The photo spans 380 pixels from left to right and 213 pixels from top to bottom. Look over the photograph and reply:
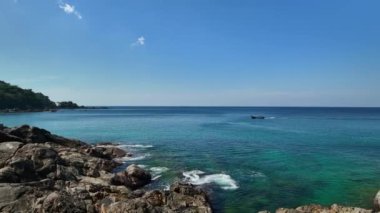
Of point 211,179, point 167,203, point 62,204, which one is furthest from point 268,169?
point 62,204

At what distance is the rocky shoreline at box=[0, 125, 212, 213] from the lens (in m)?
19.3

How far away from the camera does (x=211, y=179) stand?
35688mm

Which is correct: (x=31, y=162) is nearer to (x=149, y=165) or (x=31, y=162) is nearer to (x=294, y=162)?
(x=149, y=165)

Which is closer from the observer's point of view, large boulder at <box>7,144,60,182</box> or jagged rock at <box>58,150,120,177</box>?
large boulder at <box>7,144,60,182</box>

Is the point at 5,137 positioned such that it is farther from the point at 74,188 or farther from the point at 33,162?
the point at 74,188

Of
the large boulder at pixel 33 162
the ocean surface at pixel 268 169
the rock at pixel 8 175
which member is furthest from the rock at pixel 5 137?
the ocean surface at pixel 268 169

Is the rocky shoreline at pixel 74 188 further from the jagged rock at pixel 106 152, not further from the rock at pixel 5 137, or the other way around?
the jagged rock at pixel 106 152

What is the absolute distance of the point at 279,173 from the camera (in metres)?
38.9

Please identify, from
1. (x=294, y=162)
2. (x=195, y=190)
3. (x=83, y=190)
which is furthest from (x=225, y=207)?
(x=294, y=162)

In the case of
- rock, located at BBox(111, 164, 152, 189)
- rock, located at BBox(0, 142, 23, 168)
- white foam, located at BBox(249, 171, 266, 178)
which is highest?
rock, located at BBox(0, 142, 23, 168)

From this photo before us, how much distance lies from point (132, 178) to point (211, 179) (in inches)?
351

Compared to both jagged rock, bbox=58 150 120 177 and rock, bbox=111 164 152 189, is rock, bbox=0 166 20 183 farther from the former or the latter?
rock, bbox=111 164 152 189

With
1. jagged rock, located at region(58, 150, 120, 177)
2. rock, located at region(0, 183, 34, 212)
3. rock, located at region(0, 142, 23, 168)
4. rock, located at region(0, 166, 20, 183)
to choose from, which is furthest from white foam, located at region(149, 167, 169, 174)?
rock, located at region(0, 183, 34, 212)

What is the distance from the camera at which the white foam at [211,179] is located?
3322 cm
